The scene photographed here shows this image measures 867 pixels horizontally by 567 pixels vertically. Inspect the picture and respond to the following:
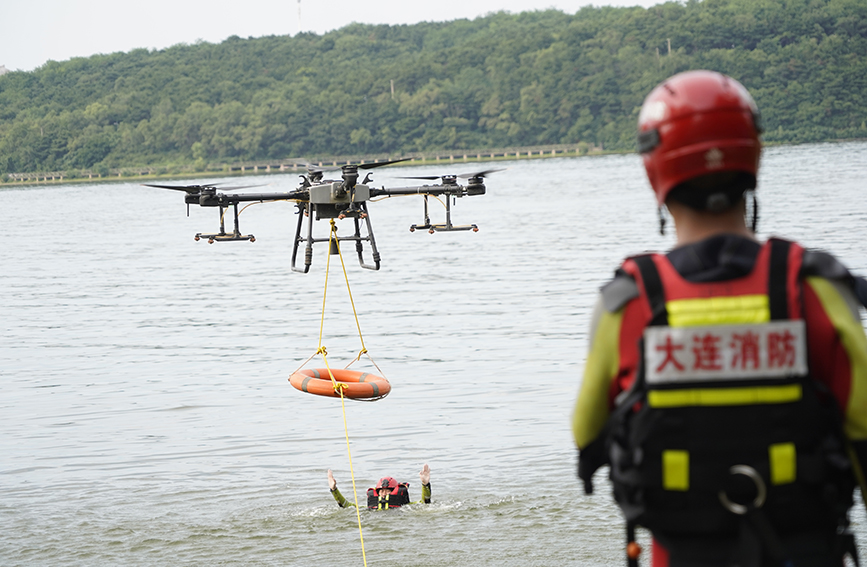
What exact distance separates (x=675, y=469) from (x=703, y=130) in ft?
2.95

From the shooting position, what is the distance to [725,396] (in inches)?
116

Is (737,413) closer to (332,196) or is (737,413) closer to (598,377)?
(598,377)

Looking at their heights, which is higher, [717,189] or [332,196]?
[717,189]

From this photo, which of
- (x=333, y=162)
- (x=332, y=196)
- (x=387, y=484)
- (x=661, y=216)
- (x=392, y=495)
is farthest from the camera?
(x=333, y=162)

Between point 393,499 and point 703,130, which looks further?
point 393,499

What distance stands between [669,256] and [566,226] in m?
70.1

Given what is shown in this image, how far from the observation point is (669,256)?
119 inches

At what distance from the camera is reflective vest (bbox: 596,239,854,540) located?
2.91 metres

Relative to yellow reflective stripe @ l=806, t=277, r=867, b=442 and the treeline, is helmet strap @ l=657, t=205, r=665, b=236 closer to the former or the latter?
yellow reflective stripe @ l=806, t=277, r=867, b=442

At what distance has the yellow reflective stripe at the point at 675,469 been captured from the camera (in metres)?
2.93

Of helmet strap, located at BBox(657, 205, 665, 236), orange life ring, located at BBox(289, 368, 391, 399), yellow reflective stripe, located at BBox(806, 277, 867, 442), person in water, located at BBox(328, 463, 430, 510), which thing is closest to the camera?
yellow reflective stripe, located at BBox(806, 277, 867, 442)

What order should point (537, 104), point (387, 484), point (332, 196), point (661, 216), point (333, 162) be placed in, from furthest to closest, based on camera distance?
1. point (537, 104)
2. point (333, 162)
3. point (387, 484)
4. point (332, 196)
5. point (661, 216)

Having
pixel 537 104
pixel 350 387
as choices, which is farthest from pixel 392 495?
pixel 537 104

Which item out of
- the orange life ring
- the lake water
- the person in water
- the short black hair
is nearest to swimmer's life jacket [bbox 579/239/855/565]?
the short black hair
